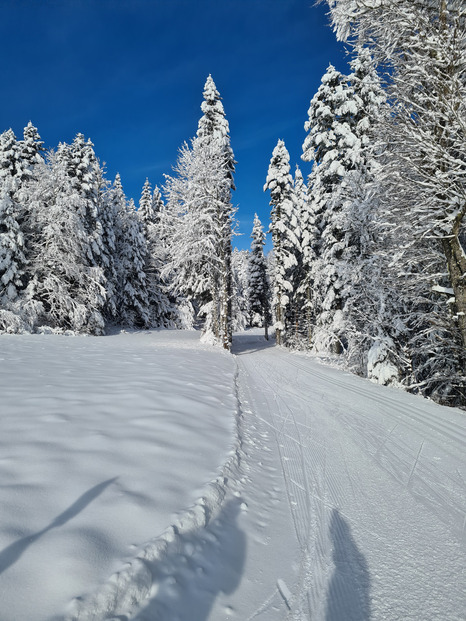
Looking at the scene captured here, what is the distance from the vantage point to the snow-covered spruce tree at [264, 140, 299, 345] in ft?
79.2

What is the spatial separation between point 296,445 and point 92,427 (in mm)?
2843

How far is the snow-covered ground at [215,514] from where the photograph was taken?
1.88 m

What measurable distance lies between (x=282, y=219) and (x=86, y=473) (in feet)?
77.7

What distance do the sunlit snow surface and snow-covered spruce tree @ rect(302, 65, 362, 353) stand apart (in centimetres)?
1003

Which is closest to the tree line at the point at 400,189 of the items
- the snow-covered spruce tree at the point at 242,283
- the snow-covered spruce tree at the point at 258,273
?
the snow-covered spruce tree at the point at 242,283

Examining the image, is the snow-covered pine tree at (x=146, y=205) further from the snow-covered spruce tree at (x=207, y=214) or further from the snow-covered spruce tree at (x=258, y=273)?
the snow-covered spruce tree at (x=207, y=214)

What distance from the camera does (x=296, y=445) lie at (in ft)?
15.2

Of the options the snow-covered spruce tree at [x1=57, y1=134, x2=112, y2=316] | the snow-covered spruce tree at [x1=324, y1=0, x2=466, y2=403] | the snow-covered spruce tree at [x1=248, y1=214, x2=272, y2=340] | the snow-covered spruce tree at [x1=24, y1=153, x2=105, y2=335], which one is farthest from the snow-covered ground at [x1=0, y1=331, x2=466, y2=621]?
the snow-covered spruce tree at [x1=248, y1=214, x2=272, y2=340]

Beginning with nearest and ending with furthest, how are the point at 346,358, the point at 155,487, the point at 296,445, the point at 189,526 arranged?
the point at 189,526 < the point at 155,487 < the point at 296,445 < the point at 346,358

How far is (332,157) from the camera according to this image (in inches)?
595

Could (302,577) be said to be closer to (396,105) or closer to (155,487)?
(155,487)

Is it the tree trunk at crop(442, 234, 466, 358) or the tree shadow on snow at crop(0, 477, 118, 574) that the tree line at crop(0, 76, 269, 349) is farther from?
the tree shadow on snow at crop(0, 477, 118, 574)

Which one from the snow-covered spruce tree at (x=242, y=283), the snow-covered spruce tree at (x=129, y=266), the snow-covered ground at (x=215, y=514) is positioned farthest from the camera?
the snow-covered spruce tree at (x=242, y=283)

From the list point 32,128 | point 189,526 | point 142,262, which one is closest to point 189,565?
point 189,526
